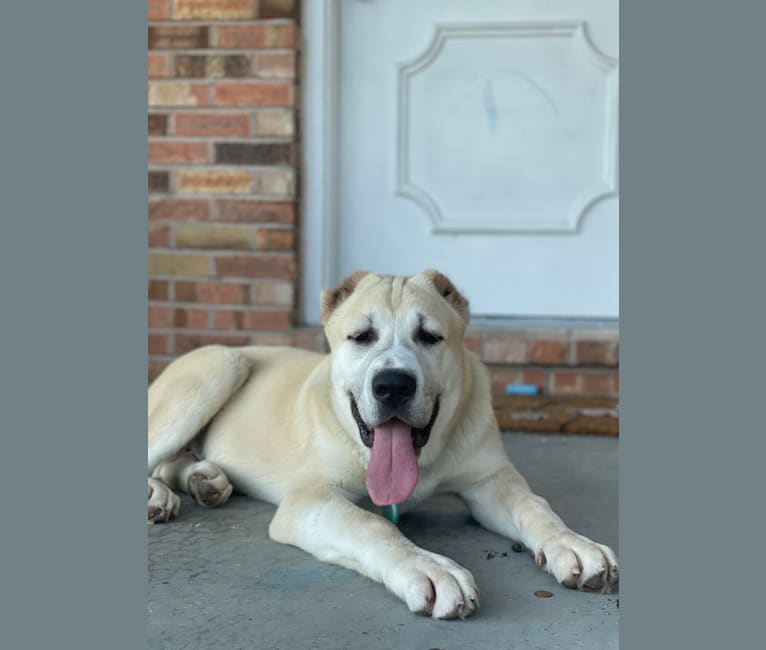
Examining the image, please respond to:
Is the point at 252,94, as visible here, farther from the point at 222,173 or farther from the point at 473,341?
the point at 473,341

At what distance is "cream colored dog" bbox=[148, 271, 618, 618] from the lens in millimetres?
2742

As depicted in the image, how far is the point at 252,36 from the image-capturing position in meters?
4.88

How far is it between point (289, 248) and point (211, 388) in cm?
135

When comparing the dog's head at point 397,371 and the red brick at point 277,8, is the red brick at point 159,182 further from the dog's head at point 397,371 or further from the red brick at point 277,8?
the dog's head at point 397,371

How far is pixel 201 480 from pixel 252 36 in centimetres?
243

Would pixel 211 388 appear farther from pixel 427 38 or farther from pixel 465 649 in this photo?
pixel 427 38

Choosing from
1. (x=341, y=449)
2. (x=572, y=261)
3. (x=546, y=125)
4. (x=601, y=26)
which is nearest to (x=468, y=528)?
(x=341, y=449)

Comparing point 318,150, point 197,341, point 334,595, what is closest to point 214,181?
point 318,150

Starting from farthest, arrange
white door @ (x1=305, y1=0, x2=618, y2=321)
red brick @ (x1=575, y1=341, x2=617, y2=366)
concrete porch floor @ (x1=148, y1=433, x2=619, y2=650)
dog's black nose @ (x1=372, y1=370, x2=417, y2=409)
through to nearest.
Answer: white door @ (x1=305, y1=0, x2=618, y2=321) → red brick @ (x1=575, y1=341, x2=617, y2=366) → dog's black nose @ (x1=372, y1=370, x2=417, y2=409) → concrete porch floor @ (x1=148, y1=433, x2=619, y2=650)

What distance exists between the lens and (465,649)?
7.82 ft

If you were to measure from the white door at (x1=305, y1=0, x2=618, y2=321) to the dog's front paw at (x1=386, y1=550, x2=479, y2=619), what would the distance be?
8.48 feet

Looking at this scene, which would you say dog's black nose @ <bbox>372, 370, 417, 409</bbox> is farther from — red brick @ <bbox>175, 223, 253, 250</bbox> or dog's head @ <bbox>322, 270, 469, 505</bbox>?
red brick @ <bbox>175, 223, 253, 250</bbox>

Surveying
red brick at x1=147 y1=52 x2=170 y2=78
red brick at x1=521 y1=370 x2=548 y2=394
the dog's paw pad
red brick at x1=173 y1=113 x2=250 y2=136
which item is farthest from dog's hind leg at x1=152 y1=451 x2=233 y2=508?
red brick at x1=147 y1=52 x2=170 y2=78

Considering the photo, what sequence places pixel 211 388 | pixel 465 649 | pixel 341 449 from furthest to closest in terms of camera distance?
pixel 211 388 → pixel 341 449 → pixel 465 649
